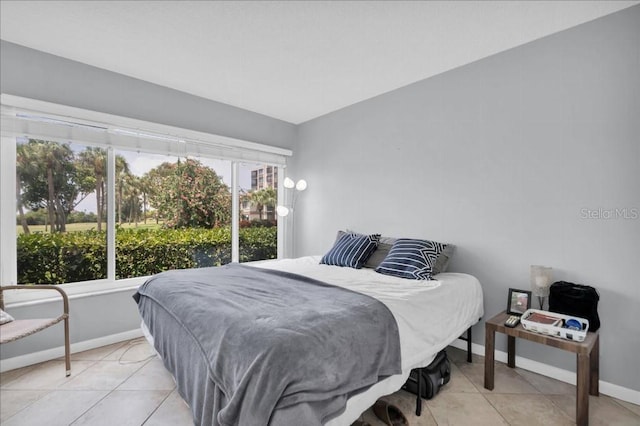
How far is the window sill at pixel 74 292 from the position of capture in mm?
2576

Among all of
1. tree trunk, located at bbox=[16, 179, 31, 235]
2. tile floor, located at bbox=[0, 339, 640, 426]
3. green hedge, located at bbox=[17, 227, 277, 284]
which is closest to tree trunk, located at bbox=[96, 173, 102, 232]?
green hedge, located at bbox=[17, 227, 277, 284]

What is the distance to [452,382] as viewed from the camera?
231 cm

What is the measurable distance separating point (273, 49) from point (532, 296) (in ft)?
9.54

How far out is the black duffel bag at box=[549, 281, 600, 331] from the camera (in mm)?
2096

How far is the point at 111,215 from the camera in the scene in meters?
3.13

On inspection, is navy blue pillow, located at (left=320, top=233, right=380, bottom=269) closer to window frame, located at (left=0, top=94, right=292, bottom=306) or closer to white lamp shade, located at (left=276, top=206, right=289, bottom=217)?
white lamp shade, located at (left=276, top=206, right=289, bottom=217)

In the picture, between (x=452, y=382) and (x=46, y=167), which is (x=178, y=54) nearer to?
(x=46, y=167)

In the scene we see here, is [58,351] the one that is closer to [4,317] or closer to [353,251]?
[4,317]

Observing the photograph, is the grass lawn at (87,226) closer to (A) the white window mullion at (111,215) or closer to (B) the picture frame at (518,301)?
(A) the white window mullion at (111,215)

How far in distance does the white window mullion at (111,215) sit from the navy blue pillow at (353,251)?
2119 mm

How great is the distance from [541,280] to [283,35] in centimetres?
266

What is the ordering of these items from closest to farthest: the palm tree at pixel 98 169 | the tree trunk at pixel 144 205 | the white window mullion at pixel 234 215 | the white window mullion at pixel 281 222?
the palm tree at pixel 98 169 → the tree trunk at pixel 144 205 → the white window mullion at pixel 234 215 → the white window mullion at pixel 281 222

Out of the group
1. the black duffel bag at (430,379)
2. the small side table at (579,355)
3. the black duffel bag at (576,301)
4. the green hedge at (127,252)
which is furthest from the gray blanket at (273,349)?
the green hedge at (127,252)

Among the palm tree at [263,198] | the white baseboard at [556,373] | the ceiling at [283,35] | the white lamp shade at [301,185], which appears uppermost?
the ceiling at [283,35]
